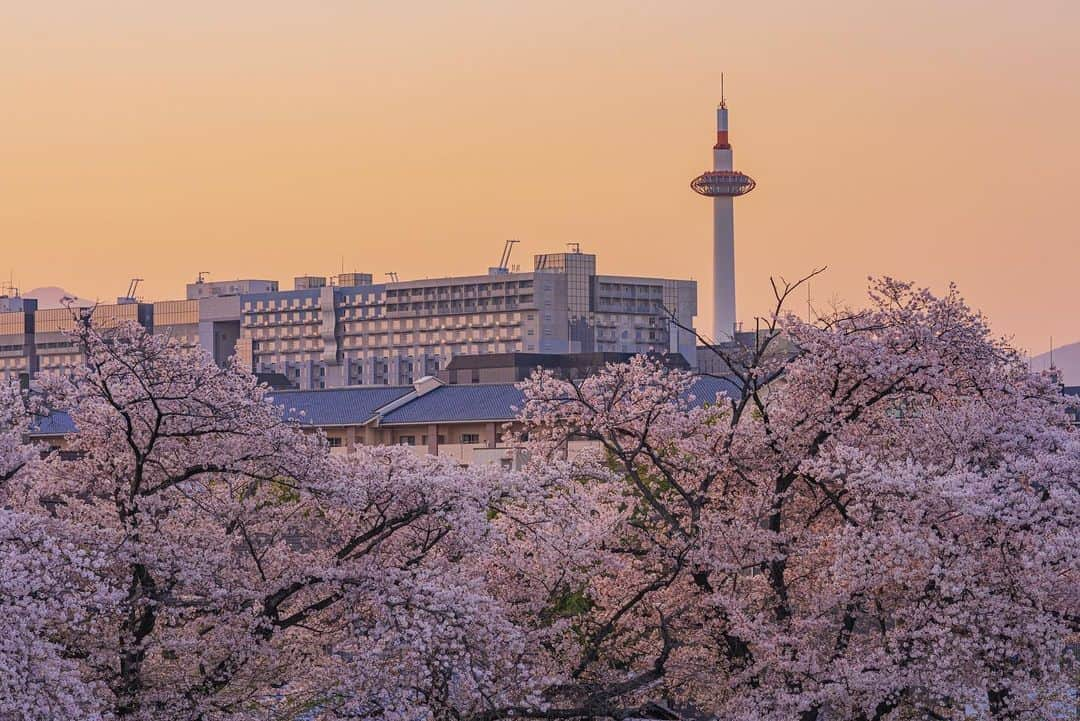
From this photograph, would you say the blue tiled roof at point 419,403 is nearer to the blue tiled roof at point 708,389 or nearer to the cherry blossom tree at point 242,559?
the blue tiled roof at point 708,389

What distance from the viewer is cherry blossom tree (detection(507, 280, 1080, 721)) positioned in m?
27.3

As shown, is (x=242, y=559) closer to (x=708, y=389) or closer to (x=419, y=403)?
(x=708, y=389)

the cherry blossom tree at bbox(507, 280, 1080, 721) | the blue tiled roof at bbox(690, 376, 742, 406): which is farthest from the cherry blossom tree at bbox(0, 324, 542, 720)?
the blue tiled roof at bbox(690, 376, 742, 406)

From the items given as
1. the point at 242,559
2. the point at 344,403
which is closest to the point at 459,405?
the point at 344,403

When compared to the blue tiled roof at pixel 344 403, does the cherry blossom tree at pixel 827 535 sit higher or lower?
lower

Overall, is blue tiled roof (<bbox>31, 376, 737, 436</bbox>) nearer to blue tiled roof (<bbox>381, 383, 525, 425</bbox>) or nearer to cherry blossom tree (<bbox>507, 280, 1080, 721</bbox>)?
blue tiled roof (<bbox>381, 383, 525, 425</bbox>)

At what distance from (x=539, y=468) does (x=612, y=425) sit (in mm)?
2269

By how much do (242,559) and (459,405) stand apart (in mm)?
78157

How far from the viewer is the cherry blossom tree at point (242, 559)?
2627 centimetres

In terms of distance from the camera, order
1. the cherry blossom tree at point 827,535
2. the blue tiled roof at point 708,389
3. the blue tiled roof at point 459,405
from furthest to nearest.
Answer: the blue tiled roof at point 459,405, the blue tiled roof at point 708,389, the cherry blossom tree at point 827,535

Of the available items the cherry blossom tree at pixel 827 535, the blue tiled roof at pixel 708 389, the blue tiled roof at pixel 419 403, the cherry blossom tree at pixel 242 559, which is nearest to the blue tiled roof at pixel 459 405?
the blue tiled roof at pixel 419 403

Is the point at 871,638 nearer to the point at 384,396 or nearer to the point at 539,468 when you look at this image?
the point at 539,468

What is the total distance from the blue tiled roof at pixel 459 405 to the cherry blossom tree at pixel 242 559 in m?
73.7

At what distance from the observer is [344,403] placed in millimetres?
110312
